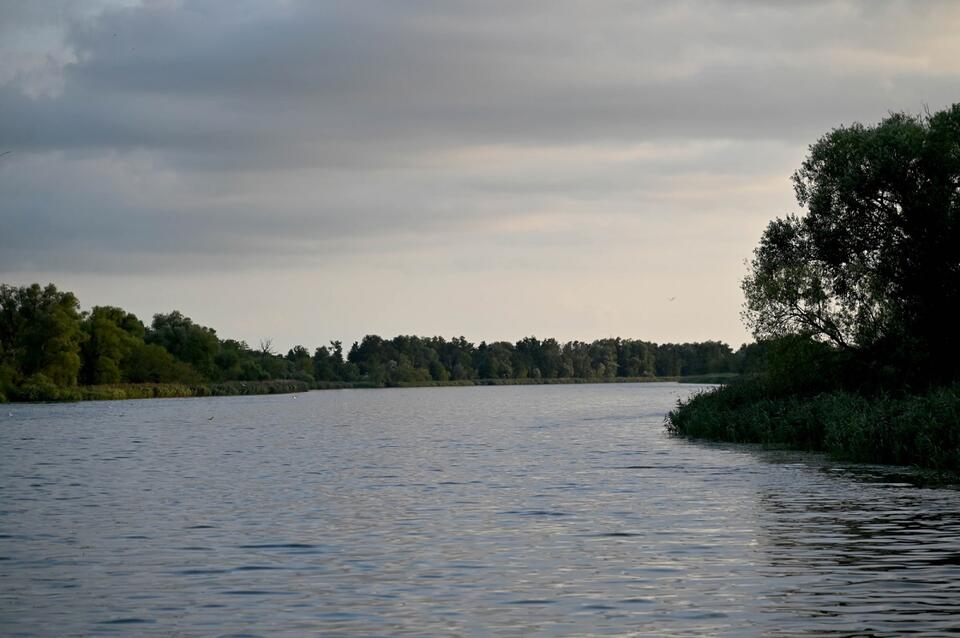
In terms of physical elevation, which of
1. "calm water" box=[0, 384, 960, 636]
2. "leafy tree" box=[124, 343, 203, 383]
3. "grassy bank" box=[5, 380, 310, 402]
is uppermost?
"leafy tree" box=[124, 343, 203, 383]

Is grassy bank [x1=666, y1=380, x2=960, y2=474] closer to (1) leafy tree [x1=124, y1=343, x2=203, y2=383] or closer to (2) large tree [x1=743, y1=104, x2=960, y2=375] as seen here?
(2) large tree [x1=743, y1=104, x2=960, y2=375]

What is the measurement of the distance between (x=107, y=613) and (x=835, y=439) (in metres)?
33.9

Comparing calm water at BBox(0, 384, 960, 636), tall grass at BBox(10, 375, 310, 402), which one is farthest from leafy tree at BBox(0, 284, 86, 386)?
calm water at BBox(0, 384, 960, 636)

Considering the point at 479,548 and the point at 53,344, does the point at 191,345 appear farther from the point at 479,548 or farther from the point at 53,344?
the point at 479,548

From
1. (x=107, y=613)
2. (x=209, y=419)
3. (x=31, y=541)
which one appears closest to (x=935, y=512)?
(x=107, y=613)

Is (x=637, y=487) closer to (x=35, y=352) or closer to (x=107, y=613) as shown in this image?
(x=107, y=613)

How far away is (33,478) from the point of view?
4059 centimetres

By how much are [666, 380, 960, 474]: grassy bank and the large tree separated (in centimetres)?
427

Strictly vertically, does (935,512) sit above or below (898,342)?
below

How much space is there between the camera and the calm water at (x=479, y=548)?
1648 centimetres

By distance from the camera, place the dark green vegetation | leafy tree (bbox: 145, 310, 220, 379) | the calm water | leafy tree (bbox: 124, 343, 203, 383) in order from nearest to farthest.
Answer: the calm water → the dark green vegetation → leafy tree (bbox: 124, 343, 203, 383) → leafy tree (bbox: 145, 310, 220, 379)

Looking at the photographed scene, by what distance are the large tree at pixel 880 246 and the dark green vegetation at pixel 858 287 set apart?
0.06 m

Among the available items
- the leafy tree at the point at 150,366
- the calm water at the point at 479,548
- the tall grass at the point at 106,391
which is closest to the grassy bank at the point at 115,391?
the tall grass at the point at 106,391

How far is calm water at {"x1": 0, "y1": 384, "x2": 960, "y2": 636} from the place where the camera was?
1648 centimetres
